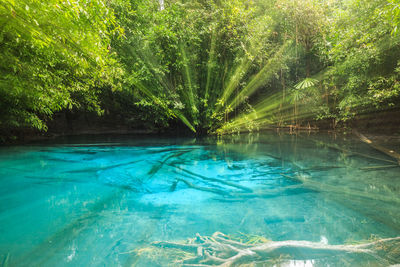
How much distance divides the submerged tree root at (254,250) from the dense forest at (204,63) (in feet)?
14.3

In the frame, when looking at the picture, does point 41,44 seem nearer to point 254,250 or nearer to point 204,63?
point 254,250

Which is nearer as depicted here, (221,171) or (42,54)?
(221,171)

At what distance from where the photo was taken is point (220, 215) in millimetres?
2312

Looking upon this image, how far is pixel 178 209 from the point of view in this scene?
2482 mm

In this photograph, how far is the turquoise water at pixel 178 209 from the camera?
5.53 feet

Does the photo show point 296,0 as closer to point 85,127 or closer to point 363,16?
point 363,16

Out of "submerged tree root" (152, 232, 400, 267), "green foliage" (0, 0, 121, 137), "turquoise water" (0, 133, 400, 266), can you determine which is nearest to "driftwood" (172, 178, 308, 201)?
"turquoise water" (0, 133, 400, 266)

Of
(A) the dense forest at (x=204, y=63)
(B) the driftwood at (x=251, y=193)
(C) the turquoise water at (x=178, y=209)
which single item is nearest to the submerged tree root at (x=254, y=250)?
(C) the turquoise water at (x=178, y=209)

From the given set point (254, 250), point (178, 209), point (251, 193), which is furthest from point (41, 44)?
point (254, 250)

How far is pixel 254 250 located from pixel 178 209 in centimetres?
110

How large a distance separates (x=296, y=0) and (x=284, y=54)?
304cm

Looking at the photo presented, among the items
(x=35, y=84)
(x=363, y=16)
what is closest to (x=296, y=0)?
(x=363, y=16)

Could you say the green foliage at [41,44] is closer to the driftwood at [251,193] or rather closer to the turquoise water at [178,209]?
the turquoise water at [178,209]

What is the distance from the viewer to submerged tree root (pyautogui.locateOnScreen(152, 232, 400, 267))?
1.55m
